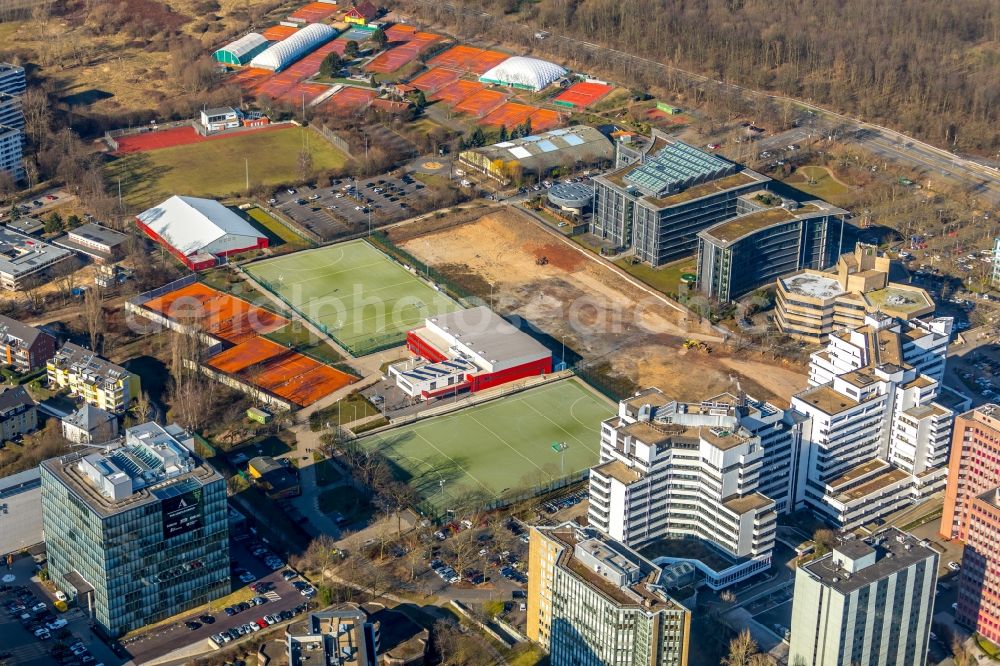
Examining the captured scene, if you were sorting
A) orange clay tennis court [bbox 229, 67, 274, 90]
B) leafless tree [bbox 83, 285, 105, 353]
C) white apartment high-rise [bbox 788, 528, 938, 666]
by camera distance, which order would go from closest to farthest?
white apartment high-rise [bbox 788, 528, 938, 666]
leafless tree [bbox 83, 285, 105, 353]
orange clay tennis court [bbox 229, 67, 274, 90]

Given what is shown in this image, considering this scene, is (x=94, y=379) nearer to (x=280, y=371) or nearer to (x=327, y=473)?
(x=280, y=371)

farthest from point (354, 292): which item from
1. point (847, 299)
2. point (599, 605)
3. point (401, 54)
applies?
point (401, 54)

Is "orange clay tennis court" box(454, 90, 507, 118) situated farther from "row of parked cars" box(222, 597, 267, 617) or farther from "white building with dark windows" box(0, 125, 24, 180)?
"row of parked cars" box(222, 597, 267, 617)

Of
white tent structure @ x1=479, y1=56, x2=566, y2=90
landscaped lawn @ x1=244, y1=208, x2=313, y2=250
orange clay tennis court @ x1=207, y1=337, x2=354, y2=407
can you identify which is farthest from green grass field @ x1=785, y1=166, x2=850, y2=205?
orange clay tennis court @ x1=207, y1=337, x2=354, y2=407

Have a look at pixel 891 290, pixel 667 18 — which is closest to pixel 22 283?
pixel 891 290

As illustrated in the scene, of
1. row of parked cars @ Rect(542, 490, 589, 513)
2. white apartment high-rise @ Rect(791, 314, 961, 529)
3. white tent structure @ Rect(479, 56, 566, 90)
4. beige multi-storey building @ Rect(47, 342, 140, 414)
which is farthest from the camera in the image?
white tent structure @ Rect(479, 56, 566, 90)

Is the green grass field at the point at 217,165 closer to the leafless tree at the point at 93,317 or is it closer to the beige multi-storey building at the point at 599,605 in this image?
the leafless tree at the point at 93,317
